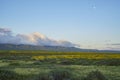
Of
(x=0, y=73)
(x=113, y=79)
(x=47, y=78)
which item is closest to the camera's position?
(x=47, y=78)

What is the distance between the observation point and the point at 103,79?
1078 inches

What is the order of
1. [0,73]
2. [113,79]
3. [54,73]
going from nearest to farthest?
[54,73], [0,73], [113,79]

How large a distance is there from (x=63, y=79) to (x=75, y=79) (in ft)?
10.7

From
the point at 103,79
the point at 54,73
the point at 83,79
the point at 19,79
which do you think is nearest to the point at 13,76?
the point at 19,79

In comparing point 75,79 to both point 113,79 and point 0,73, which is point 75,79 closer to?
point 113,79

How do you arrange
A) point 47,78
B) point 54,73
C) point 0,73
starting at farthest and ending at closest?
point 0,73, point 54,73, point 47,78

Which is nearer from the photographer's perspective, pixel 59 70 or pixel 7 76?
pixel 7 76

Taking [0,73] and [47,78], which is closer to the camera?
[47,78]

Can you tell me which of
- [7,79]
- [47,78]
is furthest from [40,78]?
[7,79]

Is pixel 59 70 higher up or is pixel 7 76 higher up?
pixel 59 70

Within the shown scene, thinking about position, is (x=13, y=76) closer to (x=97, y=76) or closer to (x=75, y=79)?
(x=75, y=79)

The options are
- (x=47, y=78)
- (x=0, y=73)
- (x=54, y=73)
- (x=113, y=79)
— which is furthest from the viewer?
(x=113, y=79)

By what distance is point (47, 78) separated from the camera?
79.6 feet

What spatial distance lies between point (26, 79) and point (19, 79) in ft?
2.56
